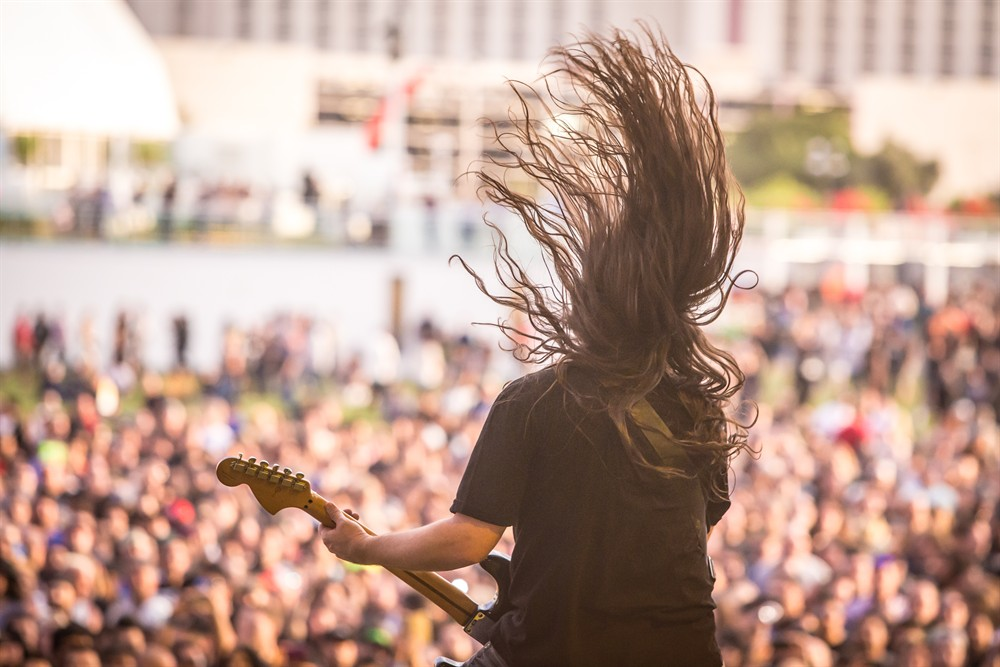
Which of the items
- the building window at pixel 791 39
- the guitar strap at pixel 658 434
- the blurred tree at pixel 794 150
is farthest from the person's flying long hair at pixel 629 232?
the building window at pixel 791 39

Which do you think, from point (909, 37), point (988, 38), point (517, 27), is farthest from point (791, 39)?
point (517, 27)

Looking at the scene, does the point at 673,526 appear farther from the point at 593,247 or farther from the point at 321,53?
the point at 321,53

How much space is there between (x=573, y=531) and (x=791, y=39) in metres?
109

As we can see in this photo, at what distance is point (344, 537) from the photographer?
2.65 metres

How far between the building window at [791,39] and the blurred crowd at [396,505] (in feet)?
303

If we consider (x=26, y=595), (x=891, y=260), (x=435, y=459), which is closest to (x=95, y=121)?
(x=435, y=459)

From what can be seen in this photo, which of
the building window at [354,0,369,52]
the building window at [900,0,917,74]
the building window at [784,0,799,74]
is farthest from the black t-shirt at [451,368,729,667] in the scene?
the building window at [900,0,917,74]

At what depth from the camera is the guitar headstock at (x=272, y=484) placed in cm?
275

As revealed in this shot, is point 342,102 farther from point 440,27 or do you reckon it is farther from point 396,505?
point 396,505

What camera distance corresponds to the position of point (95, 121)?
1664cm

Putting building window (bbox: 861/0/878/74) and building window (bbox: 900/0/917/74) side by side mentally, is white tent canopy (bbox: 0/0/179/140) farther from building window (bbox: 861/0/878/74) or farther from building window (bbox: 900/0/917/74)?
building window (bbox: 861/0/878/74)

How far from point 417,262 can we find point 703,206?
2008 cm

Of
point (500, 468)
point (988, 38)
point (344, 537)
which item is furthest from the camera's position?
point (988, 38)

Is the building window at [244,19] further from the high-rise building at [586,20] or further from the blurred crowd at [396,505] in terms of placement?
the blurred crowd at [396,505]
